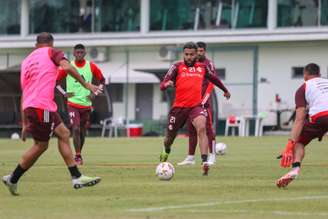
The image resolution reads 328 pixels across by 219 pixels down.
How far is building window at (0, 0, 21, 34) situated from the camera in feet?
173

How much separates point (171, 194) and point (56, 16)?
40.5 meters

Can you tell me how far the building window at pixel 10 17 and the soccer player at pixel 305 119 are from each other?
41253 mm

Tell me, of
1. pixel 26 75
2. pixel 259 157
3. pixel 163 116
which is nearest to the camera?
pixel 26 75

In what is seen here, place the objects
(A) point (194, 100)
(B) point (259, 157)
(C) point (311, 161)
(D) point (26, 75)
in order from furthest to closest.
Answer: (B) point (259, 157)
(C) point (311, 161)
(A) point (194, 100)
(D) point (26, 75)

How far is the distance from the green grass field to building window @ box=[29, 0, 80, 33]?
107 feet

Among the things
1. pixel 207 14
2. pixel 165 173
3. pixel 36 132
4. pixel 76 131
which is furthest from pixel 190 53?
pixel 207 14

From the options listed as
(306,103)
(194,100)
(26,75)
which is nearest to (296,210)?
(306,103)

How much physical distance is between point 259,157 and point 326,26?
25.4 metres

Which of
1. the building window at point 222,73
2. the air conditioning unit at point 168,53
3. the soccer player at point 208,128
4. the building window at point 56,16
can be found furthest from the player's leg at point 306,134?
the building window at point 56,16

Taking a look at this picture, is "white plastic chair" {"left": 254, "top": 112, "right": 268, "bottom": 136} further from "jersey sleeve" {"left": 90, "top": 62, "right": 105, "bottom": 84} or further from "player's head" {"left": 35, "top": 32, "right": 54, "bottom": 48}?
"player's head" {"left": 35, "top": 32, "right": 54, "bottom": 48}

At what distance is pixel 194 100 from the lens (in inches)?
644

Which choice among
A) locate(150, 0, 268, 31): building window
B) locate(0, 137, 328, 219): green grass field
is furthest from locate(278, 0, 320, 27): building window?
locate(0, 137, 328, 219): green grass field

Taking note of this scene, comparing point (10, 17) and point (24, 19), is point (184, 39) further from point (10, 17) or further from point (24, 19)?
point (10, 17)

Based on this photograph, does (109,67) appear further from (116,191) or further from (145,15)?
(116,191)
